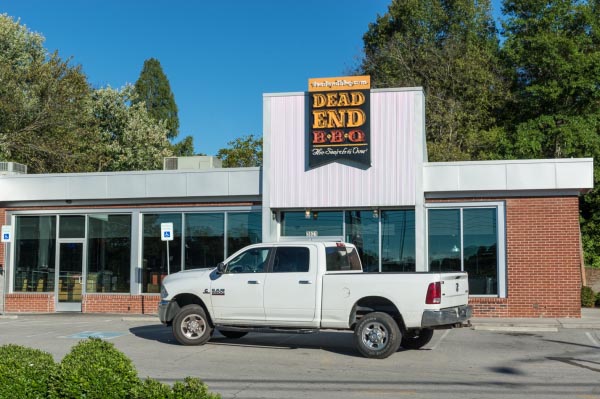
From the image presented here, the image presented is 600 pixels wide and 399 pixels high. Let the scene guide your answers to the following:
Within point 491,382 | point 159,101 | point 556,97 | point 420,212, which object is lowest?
point 491,382

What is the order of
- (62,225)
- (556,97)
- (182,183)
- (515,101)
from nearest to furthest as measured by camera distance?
(182,183), (62,225), (556,97), (515,101)

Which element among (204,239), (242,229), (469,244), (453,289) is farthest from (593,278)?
(453,289)

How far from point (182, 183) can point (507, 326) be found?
9.98m

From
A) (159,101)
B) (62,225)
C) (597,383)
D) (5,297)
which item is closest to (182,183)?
(62,225)

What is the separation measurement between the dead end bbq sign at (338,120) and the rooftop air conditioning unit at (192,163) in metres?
4.16

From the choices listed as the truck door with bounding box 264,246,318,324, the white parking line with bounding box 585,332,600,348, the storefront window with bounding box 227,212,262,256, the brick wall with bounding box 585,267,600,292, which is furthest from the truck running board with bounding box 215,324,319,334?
the brick wall with bounding box 585,267,600,292

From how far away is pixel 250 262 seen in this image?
14.2m

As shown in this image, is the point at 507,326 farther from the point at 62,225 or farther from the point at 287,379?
the point at 62,225

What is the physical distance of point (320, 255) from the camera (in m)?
13.7

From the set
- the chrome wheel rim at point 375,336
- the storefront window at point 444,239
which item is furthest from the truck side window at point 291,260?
the storefront window at point 444,239

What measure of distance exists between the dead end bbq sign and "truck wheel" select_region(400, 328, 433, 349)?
7109 mm

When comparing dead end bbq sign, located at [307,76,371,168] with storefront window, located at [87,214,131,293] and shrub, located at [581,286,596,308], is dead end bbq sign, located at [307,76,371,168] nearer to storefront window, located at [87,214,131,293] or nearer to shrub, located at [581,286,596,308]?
storefront window, located at [87,214,131,293]

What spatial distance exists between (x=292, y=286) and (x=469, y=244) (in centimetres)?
818

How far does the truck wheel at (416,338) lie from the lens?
13.8 metres
